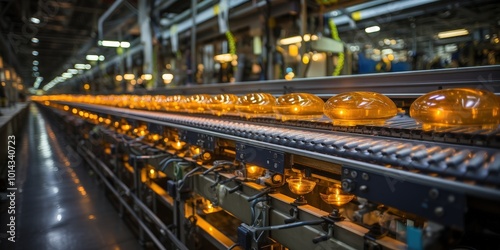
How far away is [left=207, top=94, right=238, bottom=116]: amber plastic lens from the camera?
6.86ft

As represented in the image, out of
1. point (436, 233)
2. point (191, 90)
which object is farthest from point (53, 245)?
point (436, 233)

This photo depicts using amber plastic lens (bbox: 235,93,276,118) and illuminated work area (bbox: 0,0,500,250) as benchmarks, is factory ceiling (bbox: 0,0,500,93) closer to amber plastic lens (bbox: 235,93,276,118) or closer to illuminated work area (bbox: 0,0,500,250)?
illuminated work area (bbox: 0,0,500,250)

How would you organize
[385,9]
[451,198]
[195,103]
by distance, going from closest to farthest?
[451,198] < [195,103] < [385,9]

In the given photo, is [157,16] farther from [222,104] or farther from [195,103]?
[222,104]

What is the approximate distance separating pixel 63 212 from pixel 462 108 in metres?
4.26

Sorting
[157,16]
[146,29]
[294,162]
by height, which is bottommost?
[294,162]

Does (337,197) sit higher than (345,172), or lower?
lower

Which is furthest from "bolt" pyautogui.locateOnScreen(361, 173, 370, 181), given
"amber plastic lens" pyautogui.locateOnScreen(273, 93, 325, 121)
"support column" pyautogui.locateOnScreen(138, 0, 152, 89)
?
"support column" pyautogui.locateOnScreen(138, 0, 152, 89)

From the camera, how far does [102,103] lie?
19.1 feet

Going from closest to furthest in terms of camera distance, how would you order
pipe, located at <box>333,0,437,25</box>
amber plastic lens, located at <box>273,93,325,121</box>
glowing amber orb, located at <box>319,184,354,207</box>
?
1. glowing amber orb, located at <box>319,184,354,207</box>
2. amber plastic lens, located at <box>273,93,325,121</box>
3. pipe, located at <box>333,0,437,25</box>

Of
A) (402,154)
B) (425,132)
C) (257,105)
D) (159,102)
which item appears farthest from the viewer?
(159,102)

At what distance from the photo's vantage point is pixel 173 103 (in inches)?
116

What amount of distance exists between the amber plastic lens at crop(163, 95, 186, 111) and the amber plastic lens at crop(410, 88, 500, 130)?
2097mm

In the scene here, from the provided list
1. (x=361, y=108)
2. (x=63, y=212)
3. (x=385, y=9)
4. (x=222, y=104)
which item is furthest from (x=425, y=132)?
(x=385, y=9)
